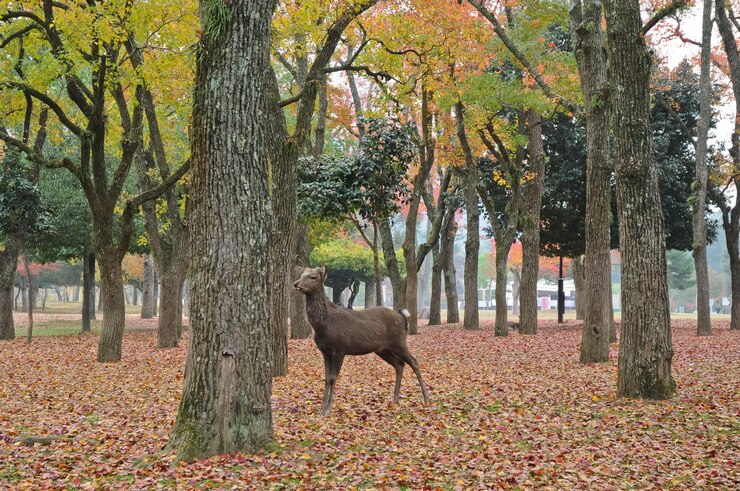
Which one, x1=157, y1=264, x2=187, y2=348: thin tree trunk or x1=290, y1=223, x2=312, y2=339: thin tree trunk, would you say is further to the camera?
x1=290, y1=223, x2=312, y2=339: thin tree trunk

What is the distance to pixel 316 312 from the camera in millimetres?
9688

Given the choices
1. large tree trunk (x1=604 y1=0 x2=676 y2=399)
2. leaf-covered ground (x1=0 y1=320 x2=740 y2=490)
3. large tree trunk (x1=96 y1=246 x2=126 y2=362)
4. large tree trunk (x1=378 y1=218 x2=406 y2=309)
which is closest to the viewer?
leaf-covered ground (x1=0 y1=320 x2=740 y2=490)

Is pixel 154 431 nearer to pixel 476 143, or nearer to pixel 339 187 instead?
pixel 339 187

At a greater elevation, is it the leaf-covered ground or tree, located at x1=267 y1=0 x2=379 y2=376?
tree, located at x1=267 y1=0 x2=379 y2=376

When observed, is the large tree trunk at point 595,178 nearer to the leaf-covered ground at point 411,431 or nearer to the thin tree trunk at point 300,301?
the leaf-covered ground at point 411,431

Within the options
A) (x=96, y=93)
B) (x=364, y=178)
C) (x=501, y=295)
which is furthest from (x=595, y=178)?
(x=96, y=93)

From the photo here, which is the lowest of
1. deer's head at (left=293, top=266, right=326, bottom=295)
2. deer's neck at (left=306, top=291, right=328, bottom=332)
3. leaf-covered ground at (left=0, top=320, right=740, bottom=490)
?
leaf-covered ground at (left=0, top=320, right=740, bottom=490)

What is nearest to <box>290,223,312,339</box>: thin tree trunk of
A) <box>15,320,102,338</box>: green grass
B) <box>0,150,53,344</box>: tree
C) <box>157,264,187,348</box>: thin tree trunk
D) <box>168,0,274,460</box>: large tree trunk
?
<box>157,264,187,348</box>: thin tree trunk

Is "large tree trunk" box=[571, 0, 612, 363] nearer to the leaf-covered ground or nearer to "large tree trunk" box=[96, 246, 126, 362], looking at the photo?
the leaf-covered ground

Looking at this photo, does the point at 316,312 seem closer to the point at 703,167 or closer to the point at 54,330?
the point at 703,167

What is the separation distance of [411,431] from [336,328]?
5.92ft

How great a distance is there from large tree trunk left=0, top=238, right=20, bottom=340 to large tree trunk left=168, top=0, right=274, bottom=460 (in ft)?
61.5

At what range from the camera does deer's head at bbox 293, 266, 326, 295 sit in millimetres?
9536

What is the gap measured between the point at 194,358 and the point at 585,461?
444 centimetres
